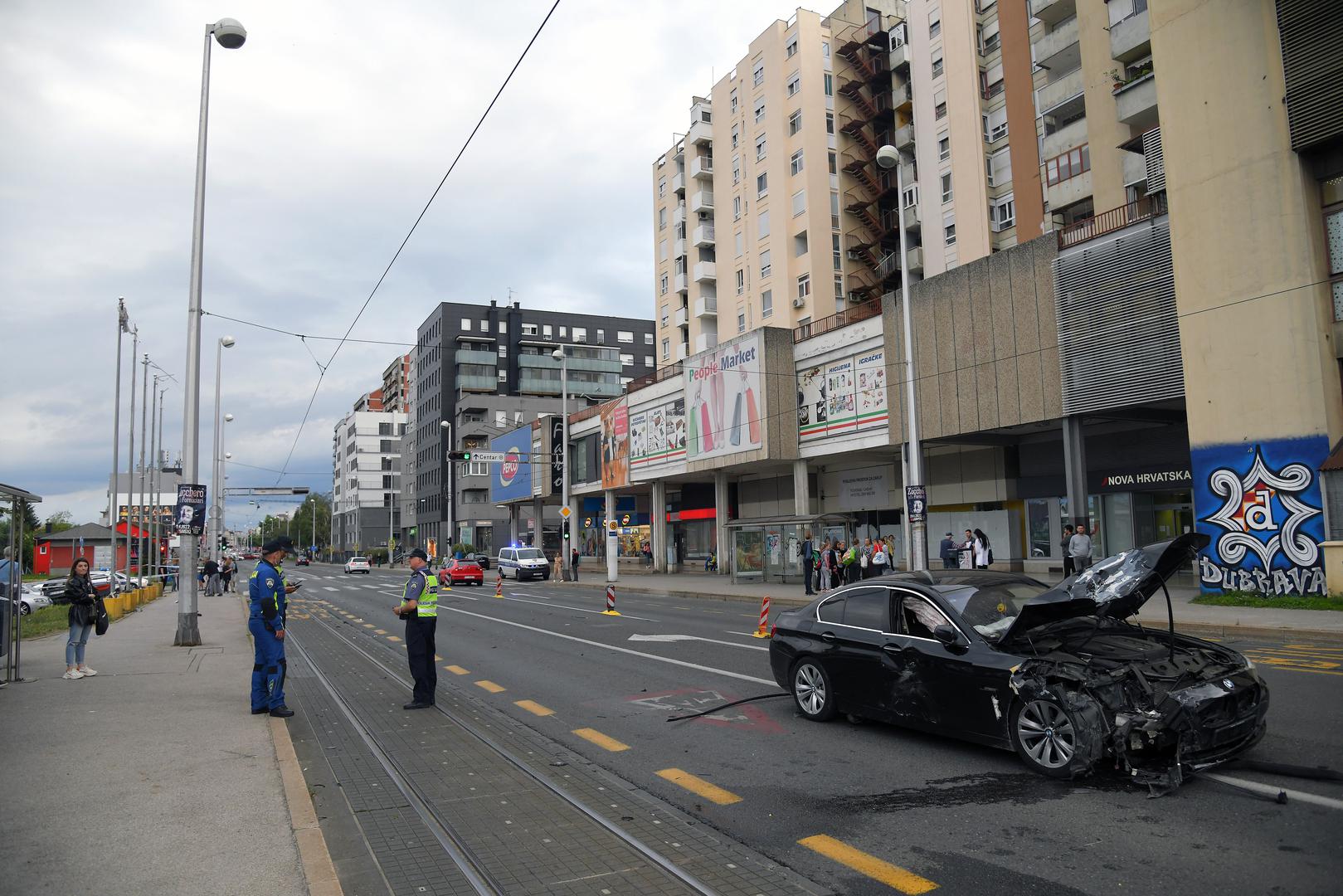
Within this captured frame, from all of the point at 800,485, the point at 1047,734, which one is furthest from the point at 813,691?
the point at 800,485

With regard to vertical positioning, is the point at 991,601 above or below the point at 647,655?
above

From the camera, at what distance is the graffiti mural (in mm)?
18266

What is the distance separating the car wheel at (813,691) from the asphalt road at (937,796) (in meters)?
0.18

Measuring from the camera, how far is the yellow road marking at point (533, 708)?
9375mm

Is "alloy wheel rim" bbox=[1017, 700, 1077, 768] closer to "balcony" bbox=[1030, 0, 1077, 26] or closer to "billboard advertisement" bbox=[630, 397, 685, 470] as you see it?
"balcony" bbox=[1030, 0, 1077, 26]

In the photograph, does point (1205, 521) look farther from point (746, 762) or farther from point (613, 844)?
point (613, 844)

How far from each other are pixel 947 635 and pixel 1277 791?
2.27 metres

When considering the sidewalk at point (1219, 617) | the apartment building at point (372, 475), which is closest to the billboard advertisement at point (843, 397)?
the sidewalk at point (1219, 617)

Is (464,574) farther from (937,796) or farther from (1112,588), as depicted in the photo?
(1112,588)

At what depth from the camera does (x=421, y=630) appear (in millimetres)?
9734

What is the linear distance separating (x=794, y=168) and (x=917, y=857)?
150 ft

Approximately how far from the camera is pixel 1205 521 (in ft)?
66.6

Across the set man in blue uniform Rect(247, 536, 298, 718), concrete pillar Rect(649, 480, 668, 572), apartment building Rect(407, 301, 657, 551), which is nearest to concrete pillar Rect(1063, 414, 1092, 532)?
man in blue uniform Rect(247, 536, 298, 718)

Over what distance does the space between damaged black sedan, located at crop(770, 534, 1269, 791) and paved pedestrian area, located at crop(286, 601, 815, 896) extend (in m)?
2.39
